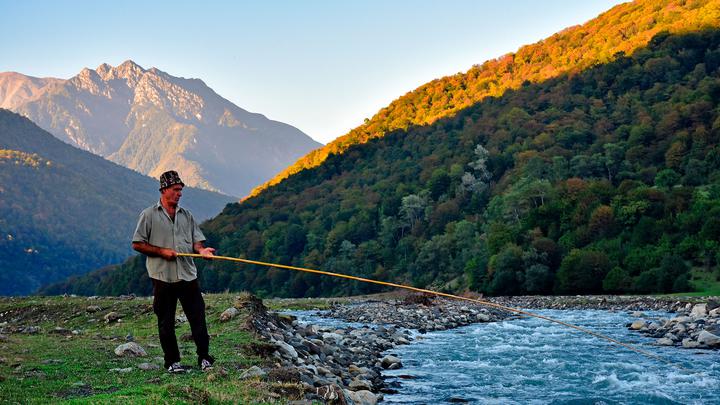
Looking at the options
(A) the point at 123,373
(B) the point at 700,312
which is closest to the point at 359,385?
(A) the point at 123,373

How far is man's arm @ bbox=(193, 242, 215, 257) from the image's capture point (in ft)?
25.9

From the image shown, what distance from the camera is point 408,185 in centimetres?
10362

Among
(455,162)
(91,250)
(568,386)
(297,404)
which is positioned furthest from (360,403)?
(91,250)

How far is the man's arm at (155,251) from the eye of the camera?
25.4 ft

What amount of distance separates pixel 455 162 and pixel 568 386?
296ft

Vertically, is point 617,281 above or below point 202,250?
below

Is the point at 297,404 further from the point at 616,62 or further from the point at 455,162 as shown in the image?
the point at 616,62

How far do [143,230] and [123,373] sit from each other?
2.25 meters

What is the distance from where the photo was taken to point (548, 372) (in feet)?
49.3

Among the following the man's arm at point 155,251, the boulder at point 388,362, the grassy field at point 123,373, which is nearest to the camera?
the grassy field at point 123,373

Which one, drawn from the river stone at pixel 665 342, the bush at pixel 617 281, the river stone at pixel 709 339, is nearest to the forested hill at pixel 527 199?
the bush at pixel 617 281

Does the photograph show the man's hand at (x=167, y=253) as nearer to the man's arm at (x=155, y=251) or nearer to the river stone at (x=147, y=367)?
the man's arm at (x=155, y=251)

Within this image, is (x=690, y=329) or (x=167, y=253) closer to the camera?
(x=167, y=253)

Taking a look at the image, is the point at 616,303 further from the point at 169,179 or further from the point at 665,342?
the point at 169,179
